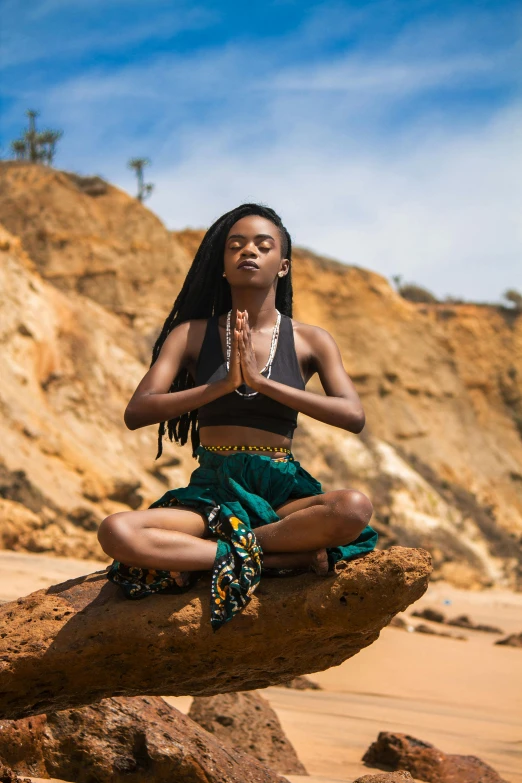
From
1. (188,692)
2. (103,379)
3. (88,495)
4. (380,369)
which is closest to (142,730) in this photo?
(188,692)

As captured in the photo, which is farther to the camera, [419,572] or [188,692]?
[188,692]

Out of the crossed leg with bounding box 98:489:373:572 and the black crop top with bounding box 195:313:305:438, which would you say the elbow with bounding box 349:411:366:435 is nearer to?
the black crop top with bounding box 195:313:305:438

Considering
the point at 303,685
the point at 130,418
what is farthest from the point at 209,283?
the point at 303,685

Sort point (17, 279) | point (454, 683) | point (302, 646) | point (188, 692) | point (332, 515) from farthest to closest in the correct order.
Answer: point (17, 279) → point (454, 683) → point (188, 692) → point (302, 646) → point (332, 515)

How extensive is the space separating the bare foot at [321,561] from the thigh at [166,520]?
388 mm

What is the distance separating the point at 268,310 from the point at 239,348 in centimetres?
48

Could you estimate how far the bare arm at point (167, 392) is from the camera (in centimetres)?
339

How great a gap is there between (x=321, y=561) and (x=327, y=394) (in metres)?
0.72

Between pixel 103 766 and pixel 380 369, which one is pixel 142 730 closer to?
pixel 103 766

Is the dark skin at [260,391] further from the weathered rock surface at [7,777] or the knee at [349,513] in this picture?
the weathered rock surface at [7,777]

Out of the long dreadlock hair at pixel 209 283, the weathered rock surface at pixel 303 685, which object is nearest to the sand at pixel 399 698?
the weathered rock surface at pixel 303 685

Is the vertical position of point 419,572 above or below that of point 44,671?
above

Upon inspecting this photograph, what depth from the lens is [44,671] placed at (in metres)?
3.34

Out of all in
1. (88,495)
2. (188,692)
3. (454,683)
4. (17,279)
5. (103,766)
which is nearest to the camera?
(188,692)
